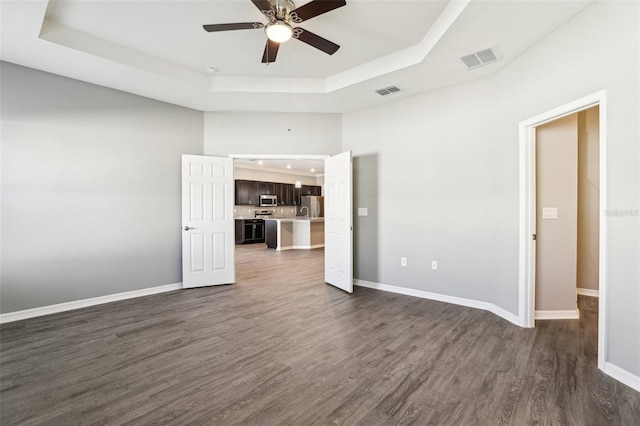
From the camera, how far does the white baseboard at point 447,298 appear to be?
3189 mm

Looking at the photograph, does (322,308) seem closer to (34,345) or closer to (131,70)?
(34,345)

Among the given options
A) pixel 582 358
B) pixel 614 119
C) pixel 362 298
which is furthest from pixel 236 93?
pixel 582 358

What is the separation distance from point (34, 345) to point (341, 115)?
4664mm

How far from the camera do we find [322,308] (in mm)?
3566

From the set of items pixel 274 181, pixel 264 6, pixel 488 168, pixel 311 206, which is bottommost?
pixel 311 206

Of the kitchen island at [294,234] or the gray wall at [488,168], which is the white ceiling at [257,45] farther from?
the kitchen island at [294,234]

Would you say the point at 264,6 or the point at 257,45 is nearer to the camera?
the point at 264,6

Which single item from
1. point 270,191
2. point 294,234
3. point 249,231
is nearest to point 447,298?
point 294,234

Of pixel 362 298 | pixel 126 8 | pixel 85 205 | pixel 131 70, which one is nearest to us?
pixel 126 8

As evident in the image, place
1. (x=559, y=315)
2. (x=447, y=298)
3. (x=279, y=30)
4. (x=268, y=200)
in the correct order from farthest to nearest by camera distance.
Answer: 1. (x=268, y=200)
2. (x=447, y=298)
3. (x=559, y=315)
4. (x=279, y=30)

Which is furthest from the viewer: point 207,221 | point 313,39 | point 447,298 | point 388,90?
point 207,221

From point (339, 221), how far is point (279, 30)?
9.03 ft

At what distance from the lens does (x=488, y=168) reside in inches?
136

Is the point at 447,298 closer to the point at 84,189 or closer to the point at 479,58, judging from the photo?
the point at 479,58
